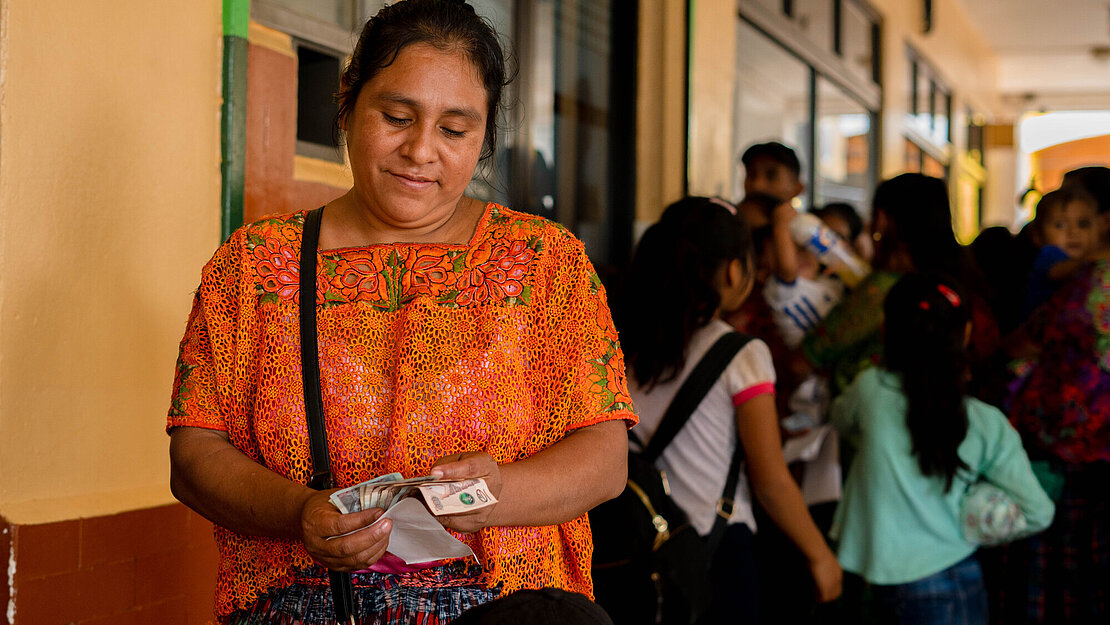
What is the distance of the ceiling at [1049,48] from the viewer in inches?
413

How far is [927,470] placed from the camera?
2.77 m

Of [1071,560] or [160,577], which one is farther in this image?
[1071,560]

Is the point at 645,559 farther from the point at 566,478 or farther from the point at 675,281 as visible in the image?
the point at 566,478

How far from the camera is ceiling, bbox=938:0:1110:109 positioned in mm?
10492

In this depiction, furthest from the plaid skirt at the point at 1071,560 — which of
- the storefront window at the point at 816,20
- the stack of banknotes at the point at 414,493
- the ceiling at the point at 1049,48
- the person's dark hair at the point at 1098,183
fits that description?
the ceiling at the point at 1049,48

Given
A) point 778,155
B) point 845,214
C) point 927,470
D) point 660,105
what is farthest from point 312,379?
point 845,214

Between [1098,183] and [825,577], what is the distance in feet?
7.10

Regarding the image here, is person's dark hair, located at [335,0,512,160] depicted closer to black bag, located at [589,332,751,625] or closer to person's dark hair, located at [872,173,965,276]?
black bag, located at [589,332,751,625]

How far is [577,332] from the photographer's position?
4.86ft

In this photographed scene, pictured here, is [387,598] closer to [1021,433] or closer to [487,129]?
[487,129]

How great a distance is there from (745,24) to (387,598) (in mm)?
4319

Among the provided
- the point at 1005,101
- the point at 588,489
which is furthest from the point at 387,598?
the point at 1005,101

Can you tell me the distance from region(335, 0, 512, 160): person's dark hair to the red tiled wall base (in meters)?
0.88

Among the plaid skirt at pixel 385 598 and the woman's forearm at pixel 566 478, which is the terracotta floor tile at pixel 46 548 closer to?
the plaid skirt at pixel 385 598
